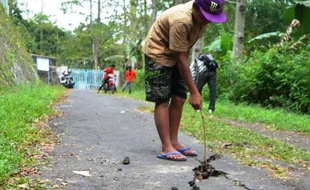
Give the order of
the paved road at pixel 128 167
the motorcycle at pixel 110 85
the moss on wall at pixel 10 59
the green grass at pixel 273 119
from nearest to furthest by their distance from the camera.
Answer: the paved road at pixel 128 167
the green grass at pixel 273 119
the moss on wall at pixel 10 59
the motorcycle at pixel 110 85

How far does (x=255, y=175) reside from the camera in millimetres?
3170

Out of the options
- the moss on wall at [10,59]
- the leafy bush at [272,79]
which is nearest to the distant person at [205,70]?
the leafy bush at [272,79]

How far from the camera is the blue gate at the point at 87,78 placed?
31.8 meters

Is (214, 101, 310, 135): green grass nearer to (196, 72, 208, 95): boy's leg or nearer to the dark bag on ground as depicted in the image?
(196, 72, 208, 95): boy's leg

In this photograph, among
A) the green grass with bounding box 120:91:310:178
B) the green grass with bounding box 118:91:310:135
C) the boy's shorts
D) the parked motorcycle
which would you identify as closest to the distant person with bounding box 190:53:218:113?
the green grass with bounding box 118:91:310:135

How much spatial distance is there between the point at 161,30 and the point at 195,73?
4.55 m

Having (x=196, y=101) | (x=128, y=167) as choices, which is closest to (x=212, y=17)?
(x=196, y=101)

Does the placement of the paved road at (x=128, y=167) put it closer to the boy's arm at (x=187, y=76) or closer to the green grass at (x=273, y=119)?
the boy's arm at (x=187, y=76)

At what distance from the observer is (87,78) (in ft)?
105

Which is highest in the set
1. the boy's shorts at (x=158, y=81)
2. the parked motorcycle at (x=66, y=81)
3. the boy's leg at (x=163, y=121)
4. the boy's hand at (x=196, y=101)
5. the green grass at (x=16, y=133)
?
the boy's shorts at (x=158, y=81)

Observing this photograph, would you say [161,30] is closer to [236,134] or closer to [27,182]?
[27,182]

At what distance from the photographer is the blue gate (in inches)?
1251

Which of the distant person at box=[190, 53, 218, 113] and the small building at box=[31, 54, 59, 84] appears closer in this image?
the distant person at box=[190, 53, 218, 113]

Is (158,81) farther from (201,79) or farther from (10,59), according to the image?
(10,59)
